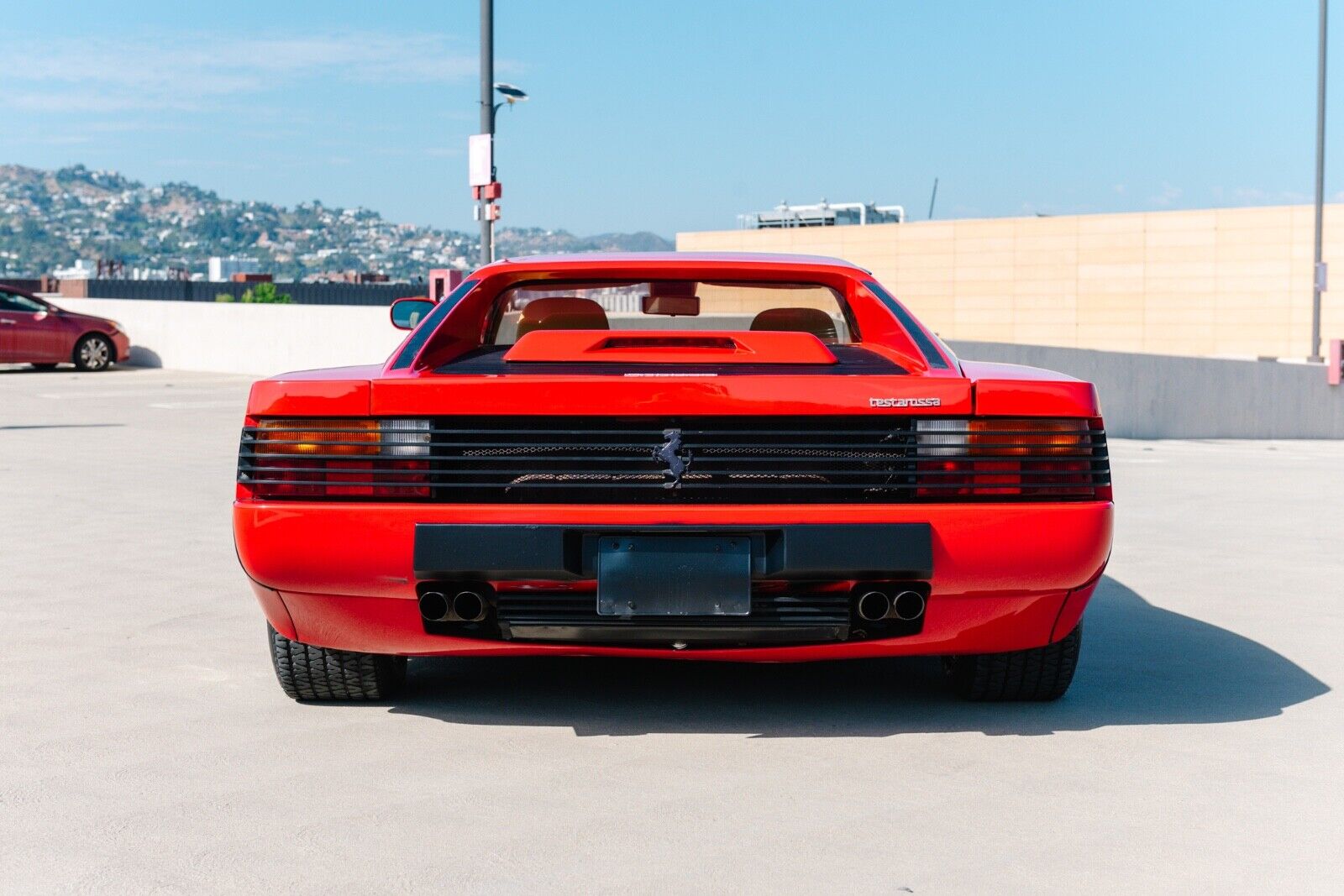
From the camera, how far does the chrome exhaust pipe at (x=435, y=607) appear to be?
448cm

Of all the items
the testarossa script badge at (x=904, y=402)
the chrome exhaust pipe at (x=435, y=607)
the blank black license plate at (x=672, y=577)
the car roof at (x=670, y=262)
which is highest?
the car roof at (x=670, y=262)

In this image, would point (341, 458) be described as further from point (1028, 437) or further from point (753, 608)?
point (1028, 437)

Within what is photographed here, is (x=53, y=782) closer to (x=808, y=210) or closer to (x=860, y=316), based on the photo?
(x=860, y=316)

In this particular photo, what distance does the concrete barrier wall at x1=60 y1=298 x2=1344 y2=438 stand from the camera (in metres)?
20.1

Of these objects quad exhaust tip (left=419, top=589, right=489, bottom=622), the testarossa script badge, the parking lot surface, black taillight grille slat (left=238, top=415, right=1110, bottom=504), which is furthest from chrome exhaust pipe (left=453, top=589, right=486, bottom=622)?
the testarossa script badge

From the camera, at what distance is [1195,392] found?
22.0m

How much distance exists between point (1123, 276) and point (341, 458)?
220 ft

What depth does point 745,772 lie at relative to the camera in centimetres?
429

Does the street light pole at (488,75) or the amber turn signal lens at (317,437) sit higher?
the street light pole at (488,75)

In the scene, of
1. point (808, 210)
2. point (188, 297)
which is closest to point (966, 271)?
point (808, 210)

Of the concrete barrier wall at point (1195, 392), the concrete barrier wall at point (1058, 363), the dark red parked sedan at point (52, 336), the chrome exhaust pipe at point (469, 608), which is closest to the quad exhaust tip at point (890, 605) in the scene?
the chrome exhaust pipe at point (469, 608)

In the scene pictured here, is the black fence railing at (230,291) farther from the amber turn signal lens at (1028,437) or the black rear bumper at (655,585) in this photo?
the amber turn signal lens at (1028,437)

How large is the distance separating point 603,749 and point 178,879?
1.36 meters

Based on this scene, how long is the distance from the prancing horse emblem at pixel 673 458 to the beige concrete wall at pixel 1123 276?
181 ft
